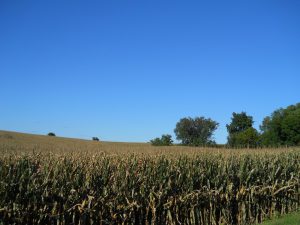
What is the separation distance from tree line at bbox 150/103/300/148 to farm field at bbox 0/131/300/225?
124ft

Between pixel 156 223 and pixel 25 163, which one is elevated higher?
pixel 25 163

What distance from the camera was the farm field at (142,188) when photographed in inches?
431

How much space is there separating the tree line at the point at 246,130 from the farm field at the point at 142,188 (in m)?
37.7

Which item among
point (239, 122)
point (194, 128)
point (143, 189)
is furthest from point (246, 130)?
point (143, 189)

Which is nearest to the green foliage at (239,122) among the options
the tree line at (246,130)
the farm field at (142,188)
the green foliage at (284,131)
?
the tree line at (246,130)

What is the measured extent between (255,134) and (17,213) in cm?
6135

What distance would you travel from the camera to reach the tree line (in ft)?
182

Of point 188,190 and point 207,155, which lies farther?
point 207,155

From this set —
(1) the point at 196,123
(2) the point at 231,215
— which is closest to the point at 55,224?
(2) the point at 231,215

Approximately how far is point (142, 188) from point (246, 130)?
60.4m

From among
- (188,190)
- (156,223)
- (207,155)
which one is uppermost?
(207,155)

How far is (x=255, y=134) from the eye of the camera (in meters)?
68.5

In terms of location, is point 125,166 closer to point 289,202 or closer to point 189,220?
point 189,220

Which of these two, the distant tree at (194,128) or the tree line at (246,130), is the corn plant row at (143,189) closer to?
the tree line at (246,130)
